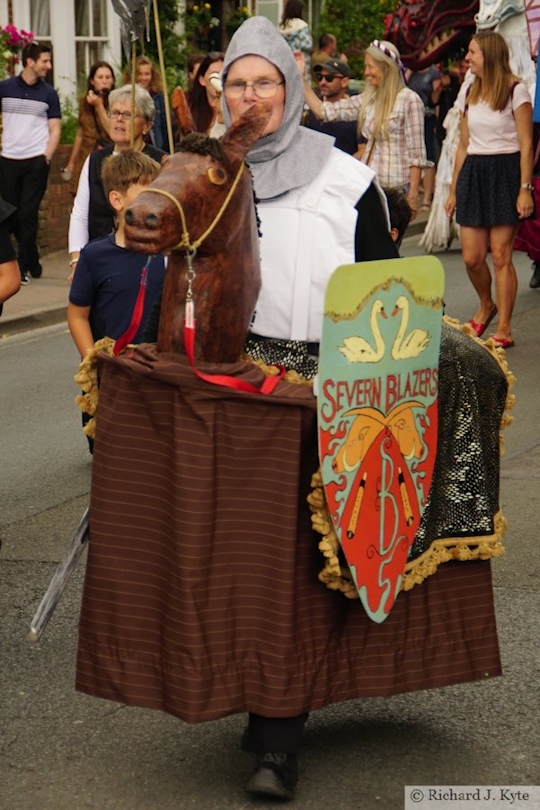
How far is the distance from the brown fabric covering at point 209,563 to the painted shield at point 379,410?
0.09 metres

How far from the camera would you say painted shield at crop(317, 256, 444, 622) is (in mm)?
3607

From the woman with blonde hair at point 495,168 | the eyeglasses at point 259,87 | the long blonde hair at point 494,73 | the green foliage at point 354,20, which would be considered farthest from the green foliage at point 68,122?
the eyeglasses at point 259,87

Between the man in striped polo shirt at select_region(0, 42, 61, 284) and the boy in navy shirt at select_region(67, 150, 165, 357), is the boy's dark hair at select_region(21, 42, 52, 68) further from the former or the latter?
the boy in navy shirt at select_region(67, 150, 165, 357)

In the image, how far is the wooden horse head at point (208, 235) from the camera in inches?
136

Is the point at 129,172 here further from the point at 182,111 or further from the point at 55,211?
the point at 55,211

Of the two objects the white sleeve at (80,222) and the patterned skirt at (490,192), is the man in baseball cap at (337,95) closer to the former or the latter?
the patterned skirt at (490,192)

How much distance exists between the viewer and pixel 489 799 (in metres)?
3.92

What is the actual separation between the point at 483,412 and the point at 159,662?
42.1 inches

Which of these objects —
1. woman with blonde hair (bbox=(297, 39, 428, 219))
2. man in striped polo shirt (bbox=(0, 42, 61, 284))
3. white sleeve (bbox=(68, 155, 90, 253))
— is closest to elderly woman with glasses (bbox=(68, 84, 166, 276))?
white sleeve (bbox=(68, 155, 90, 253))

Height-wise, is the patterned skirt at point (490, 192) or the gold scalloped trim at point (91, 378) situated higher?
the gold scalloped trim at point (91, 378)

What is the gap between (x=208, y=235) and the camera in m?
3.58

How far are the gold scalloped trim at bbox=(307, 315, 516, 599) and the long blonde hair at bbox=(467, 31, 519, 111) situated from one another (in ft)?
19.2

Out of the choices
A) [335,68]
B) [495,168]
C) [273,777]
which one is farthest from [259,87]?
[335,68]

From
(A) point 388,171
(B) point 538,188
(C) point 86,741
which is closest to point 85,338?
(C) point 86,741
